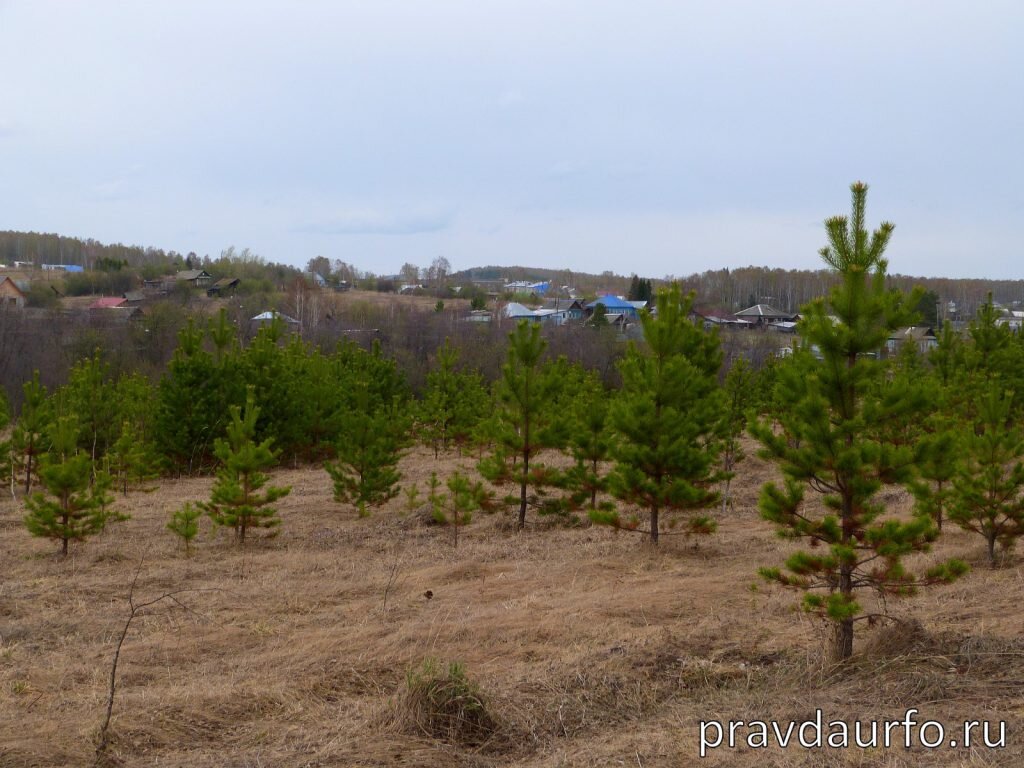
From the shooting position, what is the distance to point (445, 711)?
19.9 ft

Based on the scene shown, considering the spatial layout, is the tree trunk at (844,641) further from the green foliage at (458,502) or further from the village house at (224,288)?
the village house at (224,288)

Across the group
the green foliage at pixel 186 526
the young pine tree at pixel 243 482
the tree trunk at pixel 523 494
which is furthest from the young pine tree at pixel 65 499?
the tree trunk at pixel 523 494

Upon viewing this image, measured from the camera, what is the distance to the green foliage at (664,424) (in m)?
13.3

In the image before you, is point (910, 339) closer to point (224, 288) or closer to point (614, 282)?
point (224, 288)

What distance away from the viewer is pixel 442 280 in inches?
4796

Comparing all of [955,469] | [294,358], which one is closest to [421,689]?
[955,469]

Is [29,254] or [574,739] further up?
[29,254]

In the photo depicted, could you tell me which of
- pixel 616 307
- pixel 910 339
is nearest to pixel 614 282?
pixel 616 307

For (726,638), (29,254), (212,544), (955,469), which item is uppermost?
(29,254)

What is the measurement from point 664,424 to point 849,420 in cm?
573

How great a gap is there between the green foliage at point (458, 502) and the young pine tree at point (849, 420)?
7.90 meters

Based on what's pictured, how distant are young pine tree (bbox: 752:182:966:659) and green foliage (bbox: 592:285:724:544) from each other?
544 cm

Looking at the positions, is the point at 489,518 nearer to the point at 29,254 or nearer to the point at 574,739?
the point at 574,739

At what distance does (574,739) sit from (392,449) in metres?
12.2
